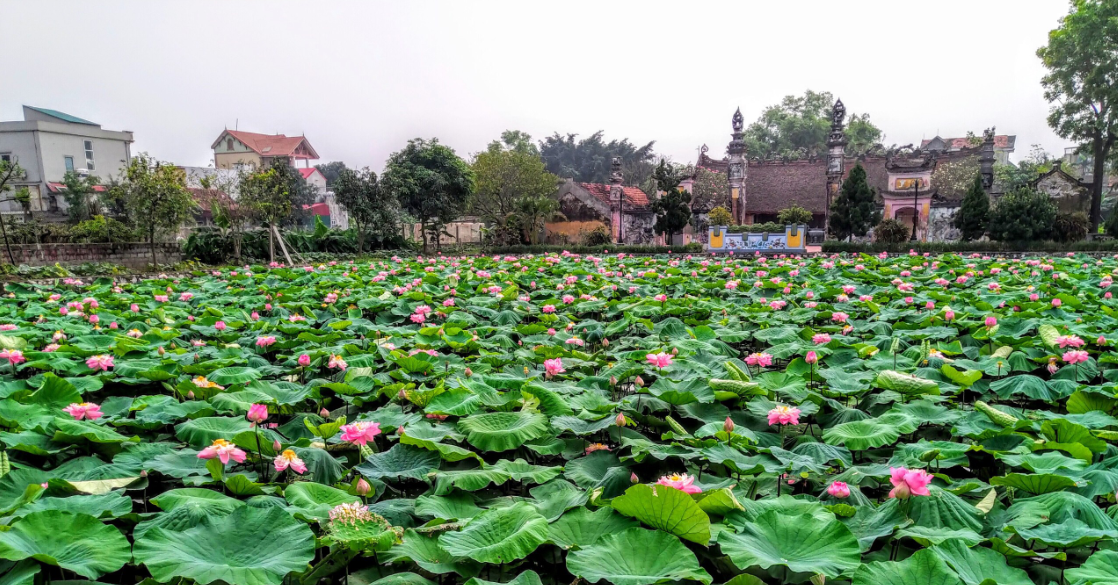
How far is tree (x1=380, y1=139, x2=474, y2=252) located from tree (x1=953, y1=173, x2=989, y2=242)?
1513cm

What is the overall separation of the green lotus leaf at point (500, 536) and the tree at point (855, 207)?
20.4 m

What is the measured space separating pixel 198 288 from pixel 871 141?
3932 centimetres

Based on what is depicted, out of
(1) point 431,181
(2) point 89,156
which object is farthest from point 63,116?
(1) point 431,181

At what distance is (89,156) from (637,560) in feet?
116

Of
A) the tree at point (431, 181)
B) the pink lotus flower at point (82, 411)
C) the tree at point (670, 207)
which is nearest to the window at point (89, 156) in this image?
the tree at point (431, 181)

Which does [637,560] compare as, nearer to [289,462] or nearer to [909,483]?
[909,483]

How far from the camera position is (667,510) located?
1.48 meters

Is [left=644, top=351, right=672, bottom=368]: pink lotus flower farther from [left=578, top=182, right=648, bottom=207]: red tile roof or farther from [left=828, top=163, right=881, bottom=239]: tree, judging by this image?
[left=578, top=182, right=648, bottom=207]: red tile roof

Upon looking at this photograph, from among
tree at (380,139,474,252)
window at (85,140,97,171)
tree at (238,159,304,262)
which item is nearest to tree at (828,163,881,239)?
tree at (380,139,474,252)

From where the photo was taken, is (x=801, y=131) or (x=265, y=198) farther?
(x=801, y=131)

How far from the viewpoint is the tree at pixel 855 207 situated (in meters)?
19.6

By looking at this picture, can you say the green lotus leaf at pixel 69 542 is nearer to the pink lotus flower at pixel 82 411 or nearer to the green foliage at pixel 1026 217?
the pink lotus flower at pixel 82 411

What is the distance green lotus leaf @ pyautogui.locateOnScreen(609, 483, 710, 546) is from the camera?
1438mm

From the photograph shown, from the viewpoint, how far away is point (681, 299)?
18.9 ft
